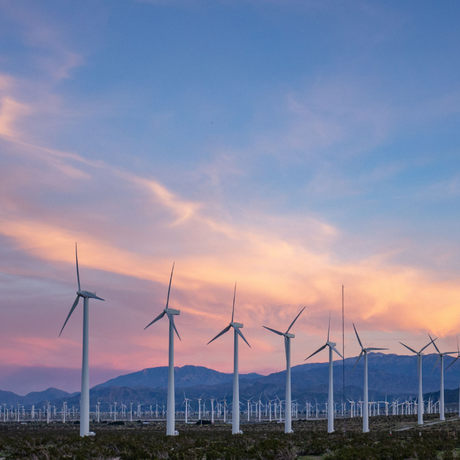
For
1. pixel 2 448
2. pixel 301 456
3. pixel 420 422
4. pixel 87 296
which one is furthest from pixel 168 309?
pixel 420 422

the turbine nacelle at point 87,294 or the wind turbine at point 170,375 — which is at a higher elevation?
the turbine nacelle at point 87,294

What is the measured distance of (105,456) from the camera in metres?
37.8

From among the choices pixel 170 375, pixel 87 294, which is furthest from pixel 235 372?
pixel 87 294

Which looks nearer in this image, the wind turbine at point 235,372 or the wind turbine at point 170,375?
the wind turbine at point 170,375

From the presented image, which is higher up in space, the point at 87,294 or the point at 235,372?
the point at 87,294

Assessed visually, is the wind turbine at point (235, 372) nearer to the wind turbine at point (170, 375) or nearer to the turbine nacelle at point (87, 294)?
the wind turbine at point (170, 375)

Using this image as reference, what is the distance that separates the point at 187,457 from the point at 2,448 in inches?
708

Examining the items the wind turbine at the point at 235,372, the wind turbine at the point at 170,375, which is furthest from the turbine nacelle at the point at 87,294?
the wind turbine at the point at 235,372

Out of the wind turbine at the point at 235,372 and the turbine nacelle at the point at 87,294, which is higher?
the turbine nacelle at the point at 87,294

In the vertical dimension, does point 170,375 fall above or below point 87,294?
below

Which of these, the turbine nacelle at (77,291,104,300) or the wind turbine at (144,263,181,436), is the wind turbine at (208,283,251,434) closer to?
the wind turbine at (144,263,181,436)

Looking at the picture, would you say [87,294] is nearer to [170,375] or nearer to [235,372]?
[170,375]

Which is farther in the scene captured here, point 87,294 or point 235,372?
point 235,372

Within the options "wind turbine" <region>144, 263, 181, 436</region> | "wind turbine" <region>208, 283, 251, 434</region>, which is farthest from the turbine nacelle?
"wind turbine" <region>208, 283, 251, 434</region>
